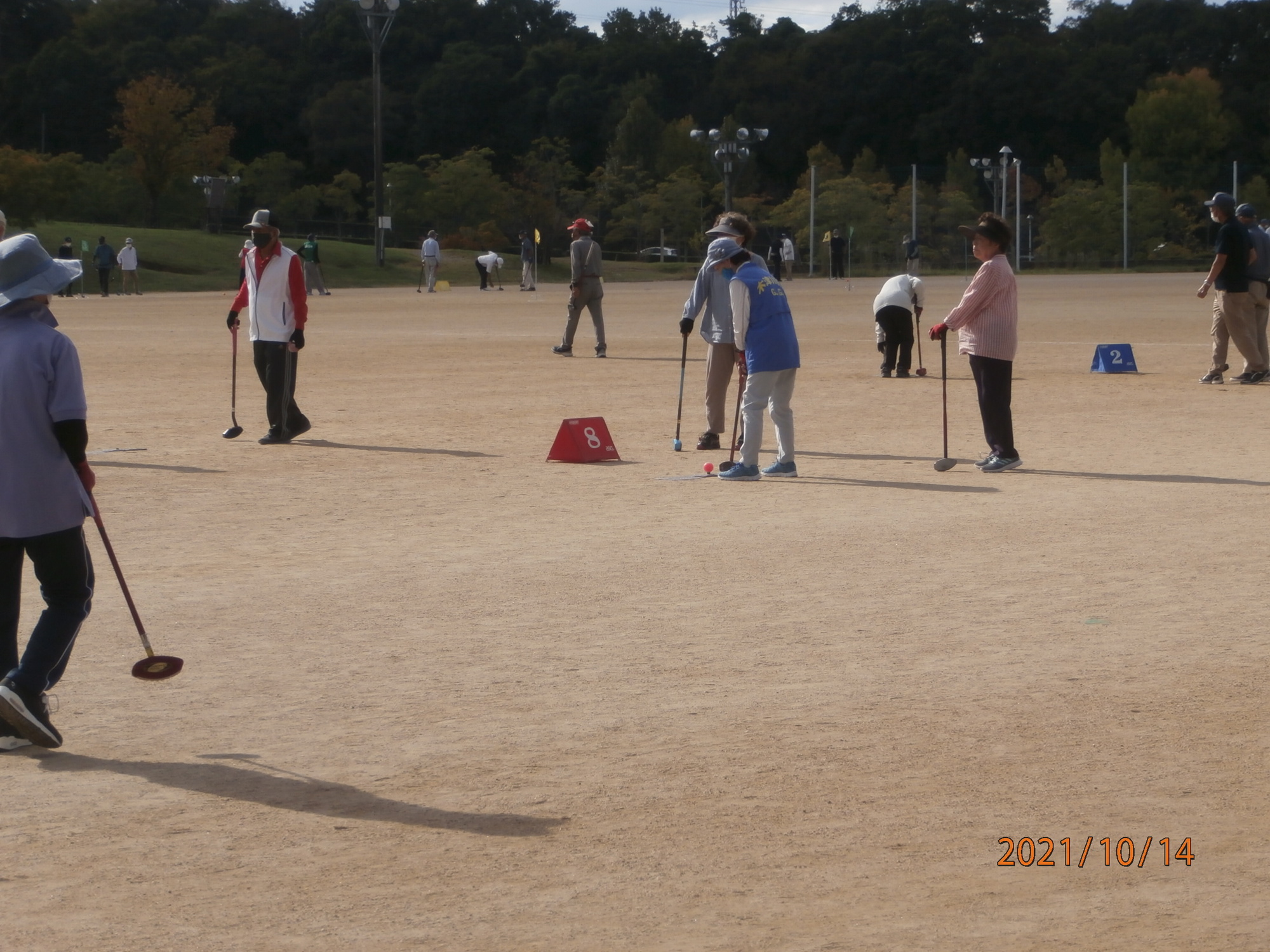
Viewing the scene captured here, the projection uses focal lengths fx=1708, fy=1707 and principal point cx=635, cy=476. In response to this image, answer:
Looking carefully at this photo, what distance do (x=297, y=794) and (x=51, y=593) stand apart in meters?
1.18

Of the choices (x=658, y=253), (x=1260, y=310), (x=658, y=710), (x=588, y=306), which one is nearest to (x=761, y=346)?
(x=658, y=710)

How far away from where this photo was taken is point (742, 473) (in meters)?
11.7

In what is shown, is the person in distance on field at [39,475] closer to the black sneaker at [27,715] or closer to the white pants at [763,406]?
the black sneaker at [27,715]

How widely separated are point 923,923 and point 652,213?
80.0 meters

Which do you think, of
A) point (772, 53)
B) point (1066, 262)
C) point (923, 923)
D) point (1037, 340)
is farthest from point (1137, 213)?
point (923, 923)

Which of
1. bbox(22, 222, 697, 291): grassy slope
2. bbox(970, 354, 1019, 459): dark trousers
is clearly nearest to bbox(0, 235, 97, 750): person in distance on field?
bbox(970, 354, 1019, 459): dark trousers

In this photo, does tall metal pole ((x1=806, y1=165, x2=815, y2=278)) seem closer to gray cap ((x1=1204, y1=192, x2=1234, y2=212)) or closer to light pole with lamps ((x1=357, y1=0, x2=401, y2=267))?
light pole with lamps ((x1=357, y1=0, x2=401, y2=267))

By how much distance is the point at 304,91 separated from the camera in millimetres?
113625

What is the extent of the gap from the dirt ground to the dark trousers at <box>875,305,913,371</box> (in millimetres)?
6172

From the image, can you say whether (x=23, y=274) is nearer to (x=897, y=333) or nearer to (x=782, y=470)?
(x=782, y=470)

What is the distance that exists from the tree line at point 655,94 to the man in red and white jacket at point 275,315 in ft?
232

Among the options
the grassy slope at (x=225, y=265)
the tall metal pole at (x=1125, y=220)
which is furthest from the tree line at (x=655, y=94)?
the grassy slope at (x=225, y=265)

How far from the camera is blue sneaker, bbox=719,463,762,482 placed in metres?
11.7

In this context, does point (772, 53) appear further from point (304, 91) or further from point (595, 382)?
point (595, 382)
